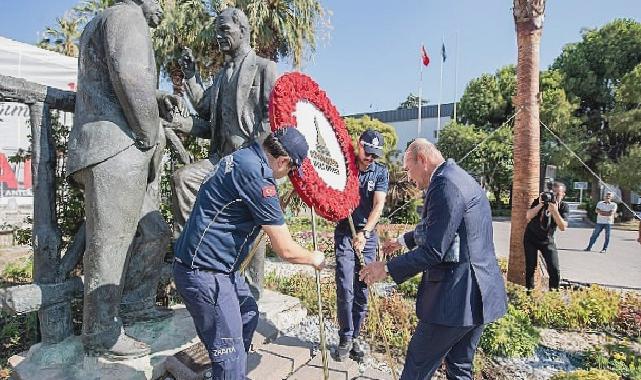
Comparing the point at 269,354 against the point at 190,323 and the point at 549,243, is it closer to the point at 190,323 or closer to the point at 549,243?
the point at 190,323

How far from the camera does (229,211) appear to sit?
7.68ft

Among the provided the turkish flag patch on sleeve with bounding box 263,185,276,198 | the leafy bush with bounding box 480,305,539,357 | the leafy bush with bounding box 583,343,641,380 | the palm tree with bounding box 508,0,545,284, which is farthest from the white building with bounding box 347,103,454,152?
the turkish flag patch on sleeve with bounding box 263,185,276,198

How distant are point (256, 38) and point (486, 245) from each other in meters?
14.0

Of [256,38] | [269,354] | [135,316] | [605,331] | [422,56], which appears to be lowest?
[605,331]

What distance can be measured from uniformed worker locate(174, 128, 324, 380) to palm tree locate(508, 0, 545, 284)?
5918 millimetres

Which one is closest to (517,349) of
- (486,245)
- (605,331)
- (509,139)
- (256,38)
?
(605,331)

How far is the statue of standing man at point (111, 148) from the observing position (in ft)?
9.32

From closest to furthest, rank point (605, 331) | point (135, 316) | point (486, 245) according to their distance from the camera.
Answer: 1. point (486, 245)
2. point (135, 316)
3. point (605, 331)

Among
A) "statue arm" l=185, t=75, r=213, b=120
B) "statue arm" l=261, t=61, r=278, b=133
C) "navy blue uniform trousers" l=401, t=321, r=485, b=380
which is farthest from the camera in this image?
"statue arm" l=185, t=75, r=213, b=120

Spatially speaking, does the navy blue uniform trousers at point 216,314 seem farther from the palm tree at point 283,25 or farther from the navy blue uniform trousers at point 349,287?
the palm tree at point 283,25

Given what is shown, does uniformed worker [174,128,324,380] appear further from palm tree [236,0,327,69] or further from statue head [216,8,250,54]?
palm tree [236,0,327,69]

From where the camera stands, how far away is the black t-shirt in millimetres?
6625

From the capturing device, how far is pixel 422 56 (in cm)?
3444

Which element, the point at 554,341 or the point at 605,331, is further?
the point at 605,331
